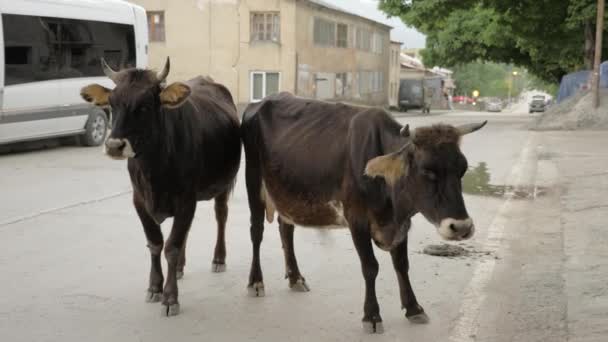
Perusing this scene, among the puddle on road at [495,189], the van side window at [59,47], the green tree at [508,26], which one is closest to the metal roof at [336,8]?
the green tree at [508,26]

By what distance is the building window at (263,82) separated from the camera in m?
41.3

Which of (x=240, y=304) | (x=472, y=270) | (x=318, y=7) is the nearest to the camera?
(x=240, y=304)

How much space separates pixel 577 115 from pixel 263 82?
19.4 m

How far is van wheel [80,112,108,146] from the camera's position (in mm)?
18250

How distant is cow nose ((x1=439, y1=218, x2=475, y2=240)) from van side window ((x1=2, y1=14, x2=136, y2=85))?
12.7m

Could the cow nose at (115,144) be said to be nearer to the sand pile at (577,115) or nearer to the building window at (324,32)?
the sand pile at (577,115)

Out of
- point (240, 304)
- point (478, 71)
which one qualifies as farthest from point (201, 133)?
point (478, 71)

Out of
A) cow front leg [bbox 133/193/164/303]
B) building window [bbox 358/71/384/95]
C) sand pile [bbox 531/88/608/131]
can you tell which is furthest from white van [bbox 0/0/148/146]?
building window [bbox 358/71/384/95]

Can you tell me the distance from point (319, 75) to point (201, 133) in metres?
39.5

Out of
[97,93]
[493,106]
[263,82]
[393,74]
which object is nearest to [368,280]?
[97,93]

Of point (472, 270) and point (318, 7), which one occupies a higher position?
point (318, 7)

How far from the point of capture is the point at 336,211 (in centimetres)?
557

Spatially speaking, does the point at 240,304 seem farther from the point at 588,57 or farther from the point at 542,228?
the point at 588,57

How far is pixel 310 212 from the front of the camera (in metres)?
5.76
